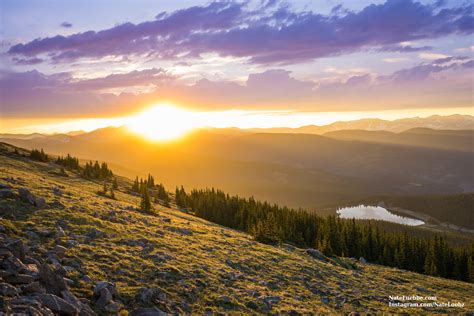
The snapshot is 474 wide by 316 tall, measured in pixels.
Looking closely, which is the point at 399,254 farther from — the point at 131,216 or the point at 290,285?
the point at 131,216

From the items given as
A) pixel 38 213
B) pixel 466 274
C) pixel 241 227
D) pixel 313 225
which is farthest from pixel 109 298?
pixel 466 274

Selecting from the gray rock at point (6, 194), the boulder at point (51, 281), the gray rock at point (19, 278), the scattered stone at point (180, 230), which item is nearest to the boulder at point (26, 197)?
the gray rock at point (6, 194)

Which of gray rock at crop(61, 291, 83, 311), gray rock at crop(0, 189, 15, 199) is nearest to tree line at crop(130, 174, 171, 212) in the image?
gray rock at crop(0, 189, 15, 199)

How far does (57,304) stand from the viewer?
14.4 metres

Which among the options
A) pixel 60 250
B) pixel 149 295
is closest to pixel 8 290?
pixel 60 250

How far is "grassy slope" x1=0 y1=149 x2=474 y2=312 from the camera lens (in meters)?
21.5

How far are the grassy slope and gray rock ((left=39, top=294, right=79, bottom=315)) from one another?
2816 millimetres

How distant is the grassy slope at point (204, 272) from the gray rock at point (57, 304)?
282 cm

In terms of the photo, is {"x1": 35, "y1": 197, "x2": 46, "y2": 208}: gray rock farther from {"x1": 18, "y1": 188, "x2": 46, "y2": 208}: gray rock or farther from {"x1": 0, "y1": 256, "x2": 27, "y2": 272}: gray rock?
{"x1": 0, "y1": 256, "x2": 27, "y2": 272}: gray rock

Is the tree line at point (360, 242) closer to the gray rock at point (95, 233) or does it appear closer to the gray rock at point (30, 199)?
the gray rock at point (95, 233)

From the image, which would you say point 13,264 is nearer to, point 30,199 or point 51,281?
point 51,281

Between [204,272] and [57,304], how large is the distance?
1284 cm

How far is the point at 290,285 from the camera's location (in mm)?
29000

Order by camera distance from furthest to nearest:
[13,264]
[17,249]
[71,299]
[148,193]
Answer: [148,193] → [17,249] → [13,264] → [71,299]
